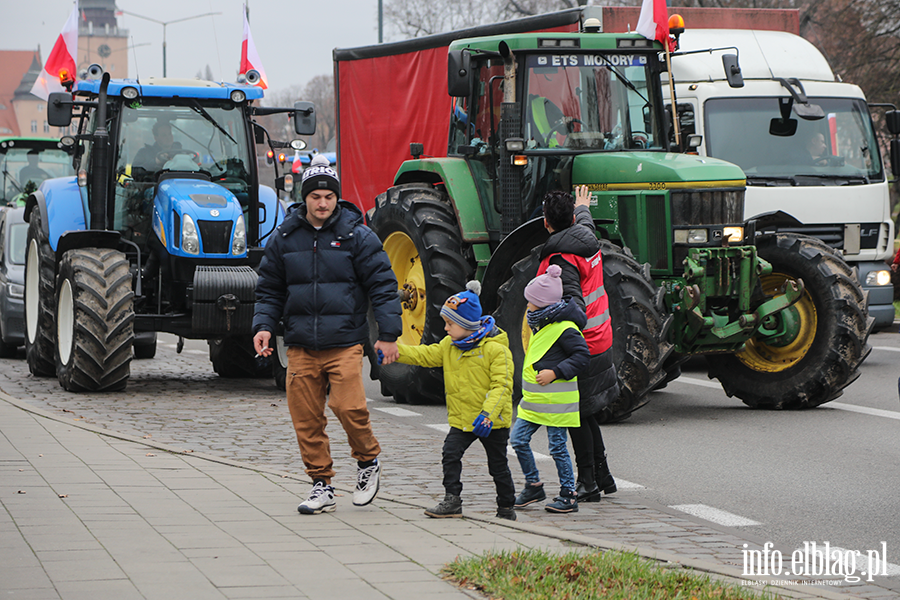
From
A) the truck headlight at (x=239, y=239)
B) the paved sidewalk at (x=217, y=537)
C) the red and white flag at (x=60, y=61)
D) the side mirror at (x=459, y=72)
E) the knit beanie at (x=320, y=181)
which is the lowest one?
the paved sidewalk at (x=217, y=537)

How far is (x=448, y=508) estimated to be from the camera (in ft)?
20.8

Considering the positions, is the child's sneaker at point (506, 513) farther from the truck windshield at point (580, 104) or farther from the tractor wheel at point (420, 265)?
the truck windshield at point (580, 104)

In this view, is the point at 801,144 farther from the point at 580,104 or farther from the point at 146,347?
the point at 146,347

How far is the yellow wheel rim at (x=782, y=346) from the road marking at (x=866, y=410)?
23.4 inches

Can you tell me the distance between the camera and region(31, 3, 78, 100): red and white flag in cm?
1298

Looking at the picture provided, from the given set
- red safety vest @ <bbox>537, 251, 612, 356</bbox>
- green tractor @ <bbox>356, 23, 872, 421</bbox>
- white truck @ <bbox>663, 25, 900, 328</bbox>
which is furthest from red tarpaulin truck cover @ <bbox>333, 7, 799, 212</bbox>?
red safety vest @ <bbox>537, 251, 612, 356</bbox>

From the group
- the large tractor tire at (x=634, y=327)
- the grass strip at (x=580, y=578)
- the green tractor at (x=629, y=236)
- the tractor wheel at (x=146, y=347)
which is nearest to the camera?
the grass strip at (x=580, y=578)

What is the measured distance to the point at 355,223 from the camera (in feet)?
22.1

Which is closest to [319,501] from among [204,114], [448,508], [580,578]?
[448,508]

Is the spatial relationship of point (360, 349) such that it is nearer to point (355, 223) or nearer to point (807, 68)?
point (355, 223)

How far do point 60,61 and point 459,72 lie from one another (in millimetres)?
5096

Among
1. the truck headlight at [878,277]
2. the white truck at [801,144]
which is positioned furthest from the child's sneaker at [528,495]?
the truck headlight at [878,277]

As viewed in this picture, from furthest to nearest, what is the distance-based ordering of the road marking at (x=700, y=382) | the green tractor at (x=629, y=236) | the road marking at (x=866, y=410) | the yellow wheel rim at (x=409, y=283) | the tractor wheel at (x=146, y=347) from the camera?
the tractor wheel at (x=146, y=347) < the road marking at (x=700, y=382) < the yellow wheel rim at (x=409, y=283) < the road marking at (x=866, y=410) < the green tractor at (x=629, y=236)

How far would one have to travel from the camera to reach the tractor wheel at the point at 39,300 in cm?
1263
